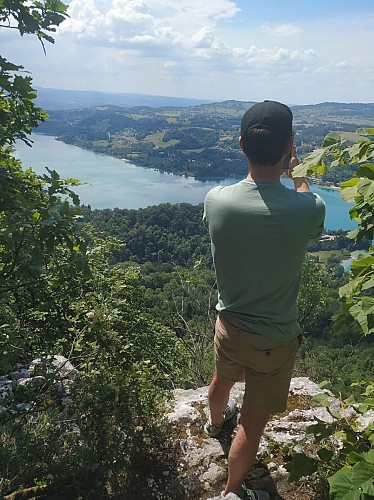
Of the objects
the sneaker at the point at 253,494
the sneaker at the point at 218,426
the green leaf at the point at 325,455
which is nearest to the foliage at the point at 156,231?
the sneaker at the point at 218,426

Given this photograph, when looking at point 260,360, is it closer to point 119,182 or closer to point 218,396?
point 218,396

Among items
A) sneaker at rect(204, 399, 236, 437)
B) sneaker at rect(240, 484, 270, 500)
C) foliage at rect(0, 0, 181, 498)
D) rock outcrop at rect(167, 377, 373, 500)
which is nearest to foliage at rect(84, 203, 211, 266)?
rock outcrop at rect(167, 377, 373, 500)

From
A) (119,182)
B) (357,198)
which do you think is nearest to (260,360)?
(357,198)

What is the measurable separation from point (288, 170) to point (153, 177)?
3541 inches

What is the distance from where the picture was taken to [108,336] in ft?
7.83

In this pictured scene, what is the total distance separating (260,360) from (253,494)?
29.7 inches

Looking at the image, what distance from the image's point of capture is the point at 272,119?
67.6 inches

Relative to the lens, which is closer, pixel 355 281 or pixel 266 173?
pixel 355 281

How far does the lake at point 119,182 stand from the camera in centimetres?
6342

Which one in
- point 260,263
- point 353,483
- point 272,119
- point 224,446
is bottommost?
point 224,446

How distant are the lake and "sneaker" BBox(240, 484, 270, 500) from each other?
169 ft

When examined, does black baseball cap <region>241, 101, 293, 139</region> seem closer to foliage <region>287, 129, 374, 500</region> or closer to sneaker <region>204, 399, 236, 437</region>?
foliage <region>287, 129, 374, 500</region>

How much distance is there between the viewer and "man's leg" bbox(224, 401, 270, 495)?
2.02m

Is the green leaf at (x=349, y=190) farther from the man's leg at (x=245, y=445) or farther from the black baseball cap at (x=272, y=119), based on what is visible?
the man's leg at (x=245, y=445)
